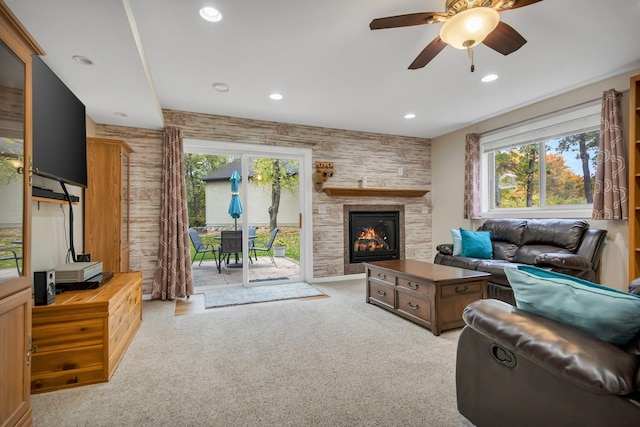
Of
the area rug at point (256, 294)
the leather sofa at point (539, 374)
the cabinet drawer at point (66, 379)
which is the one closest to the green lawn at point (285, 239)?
the area rug at point (256, 294)

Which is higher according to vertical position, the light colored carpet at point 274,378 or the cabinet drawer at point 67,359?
the cabinet drawer at point 67,359

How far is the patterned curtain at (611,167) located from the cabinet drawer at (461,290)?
1696 mm

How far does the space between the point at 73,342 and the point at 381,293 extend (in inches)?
107

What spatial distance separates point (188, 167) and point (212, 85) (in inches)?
56.9

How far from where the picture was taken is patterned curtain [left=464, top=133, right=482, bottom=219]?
4855mm

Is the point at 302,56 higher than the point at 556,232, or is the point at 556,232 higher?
the point at 302,56

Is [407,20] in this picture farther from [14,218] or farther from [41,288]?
[41,288]

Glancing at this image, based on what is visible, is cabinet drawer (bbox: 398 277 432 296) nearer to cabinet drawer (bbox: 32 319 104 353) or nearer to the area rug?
the area rug

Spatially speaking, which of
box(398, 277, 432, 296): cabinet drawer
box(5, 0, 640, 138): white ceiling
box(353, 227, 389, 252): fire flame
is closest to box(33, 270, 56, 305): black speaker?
box(5, 0, 640, 138): white ceiling

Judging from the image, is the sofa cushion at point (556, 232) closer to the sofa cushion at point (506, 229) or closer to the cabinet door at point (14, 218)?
the sofa cushion at point (506, 229)

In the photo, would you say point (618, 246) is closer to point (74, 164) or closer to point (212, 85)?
point (212, 85)

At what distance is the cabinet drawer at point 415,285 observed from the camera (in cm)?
282

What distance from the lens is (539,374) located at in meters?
1.10

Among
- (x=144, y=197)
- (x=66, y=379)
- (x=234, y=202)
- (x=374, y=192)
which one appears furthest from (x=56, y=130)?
(x=374, y=192)
